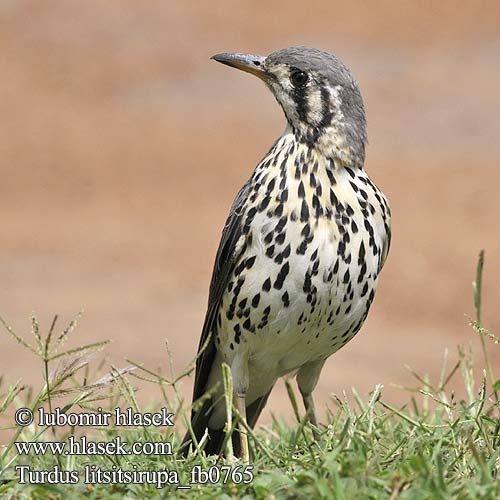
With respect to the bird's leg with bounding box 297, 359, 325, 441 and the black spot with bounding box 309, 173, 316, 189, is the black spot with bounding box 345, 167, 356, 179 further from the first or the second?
the bird's leg with bounding box 297, 359, 325, 441

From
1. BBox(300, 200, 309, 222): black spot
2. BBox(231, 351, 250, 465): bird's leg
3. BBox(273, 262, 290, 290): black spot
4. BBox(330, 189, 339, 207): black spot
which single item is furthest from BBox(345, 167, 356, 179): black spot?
BBox(231, 351, 250, 465): bird's leg

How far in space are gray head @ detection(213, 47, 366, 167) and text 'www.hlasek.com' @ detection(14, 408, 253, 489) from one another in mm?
→ 1321

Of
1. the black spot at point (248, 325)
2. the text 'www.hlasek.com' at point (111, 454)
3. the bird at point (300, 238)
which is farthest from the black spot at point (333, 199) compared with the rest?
the text 'www.hlasek.com' at point (111, 454)

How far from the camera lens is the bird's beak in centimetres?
447

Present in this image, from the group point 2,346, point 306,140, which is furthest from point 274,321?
point 2,346

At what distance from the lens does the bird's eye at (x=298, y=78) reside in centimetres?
434

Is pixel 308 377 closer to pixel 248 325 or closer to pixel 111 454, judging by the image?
pixel 248 325

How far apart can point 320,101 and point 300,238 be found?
646 millimetres

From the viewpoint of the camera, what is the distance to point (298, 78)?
4.36 m

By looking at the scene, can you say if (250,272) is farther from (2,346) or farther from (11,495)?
(2,346)

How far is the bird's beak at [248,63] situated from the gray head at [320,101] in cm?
7

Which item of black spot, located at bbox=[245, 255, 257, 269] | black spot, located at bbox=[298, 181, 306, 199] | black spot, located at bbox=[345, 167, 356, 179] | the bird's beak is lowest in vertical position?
black spot, located at bbox=[245, 255, 257, 269]

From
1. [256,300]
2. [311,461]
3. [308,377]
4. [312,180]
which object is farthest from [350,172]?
[311,461]

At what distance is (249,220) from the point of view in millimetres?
4203
